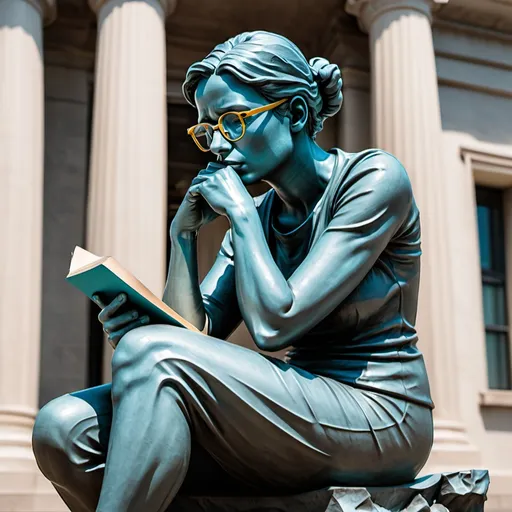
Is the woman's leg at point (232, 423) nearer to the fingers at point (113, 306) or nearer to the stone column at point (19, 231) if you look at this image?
the fingers at point (113, 306)

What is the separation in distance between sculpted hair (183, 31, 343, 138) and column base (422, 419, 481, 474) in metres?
11.5

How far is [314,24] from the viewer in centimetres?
1858

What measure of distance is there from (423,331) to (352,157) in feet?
39.3

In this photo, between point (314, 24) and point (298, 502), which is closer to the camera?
point (298, 502)

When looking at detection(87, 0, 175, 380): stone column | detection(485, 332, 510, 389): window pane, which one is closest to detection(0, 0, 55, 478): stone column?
detection(87, 0, 175, 380): stone column

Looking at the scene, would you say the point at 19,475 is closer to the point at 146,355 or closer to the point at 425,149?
the point at 425,149

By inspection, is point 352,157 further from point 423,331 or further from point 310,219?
point 423,331

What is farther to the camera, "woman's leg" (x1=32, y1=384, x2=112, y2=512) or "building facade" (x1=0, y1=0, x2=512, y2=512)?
"building facade" (x1=0, y1=0, x2=512, y2=512)

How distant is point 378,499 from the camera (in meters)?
2.78

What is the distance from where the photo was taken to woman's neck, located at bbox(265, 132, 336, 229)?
3.22 metres

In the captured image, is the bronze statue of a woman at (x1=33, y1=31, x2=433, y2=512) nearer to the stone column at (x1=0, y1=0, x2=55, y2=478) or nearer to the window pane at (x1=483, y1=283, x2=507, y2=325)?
the stone column at (x1=0, y1=0, x2=55, y2=478)

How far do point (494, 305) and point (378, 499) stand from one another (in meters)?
16.3

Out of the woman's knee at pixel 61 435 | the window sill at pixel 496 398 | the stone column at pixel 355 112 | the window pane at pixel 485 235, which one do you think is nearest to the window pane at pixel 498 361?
the window sill at pixel 496 398

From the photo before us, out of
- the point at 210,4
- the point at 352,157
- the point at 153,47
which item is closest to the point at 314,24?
the point at 210,4
